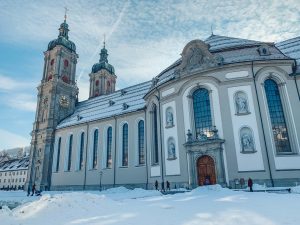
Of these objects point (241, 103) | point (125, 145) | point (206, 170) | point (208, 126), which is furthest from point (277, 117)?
point (125, 145)

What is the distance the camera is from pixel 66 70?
48.7m

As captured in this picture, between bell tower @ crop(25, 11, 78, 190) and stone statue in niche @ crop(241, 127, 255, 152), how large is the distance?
33.8 m

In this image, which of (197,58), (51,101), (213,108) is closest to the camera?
(213,108)

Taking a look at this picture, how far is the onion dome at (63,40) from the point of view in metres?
48.5

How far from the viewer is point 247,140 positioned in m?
21.2

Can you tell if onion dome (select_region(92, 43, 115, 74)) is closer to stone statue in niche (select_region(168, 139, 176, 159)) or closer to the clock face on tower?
the clock face on tower

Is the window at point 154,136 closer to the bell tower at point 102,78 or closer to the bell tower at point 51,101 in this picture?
the bell tower at point 51,101

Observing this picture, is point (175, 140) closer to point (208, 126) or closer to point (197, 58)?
point (208, 126)

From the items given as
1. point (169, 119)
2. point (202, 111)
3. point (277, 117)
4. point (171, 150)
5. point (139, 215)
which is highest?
point (202, 111)

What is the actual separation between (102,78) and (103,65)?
3658 millimetres

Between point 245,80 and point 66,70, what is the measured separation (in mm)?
37938

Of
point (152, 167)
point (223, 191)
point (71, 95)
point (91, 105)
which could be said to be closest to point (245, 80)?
point (223, 191)

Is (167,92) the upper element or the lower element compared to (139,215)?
upper

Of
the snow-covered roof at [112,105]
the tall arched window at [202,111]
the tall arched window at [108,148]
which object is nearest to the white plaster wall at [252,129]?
the tall arched window at [202,111]
